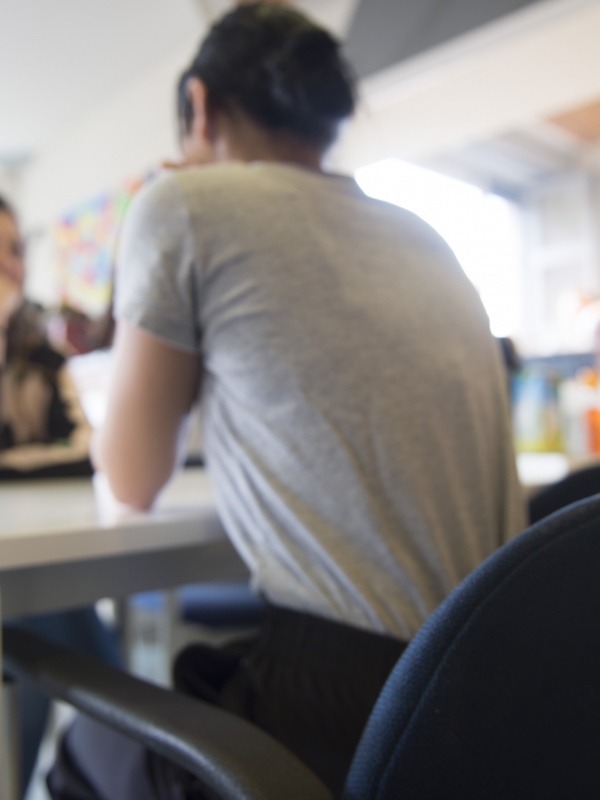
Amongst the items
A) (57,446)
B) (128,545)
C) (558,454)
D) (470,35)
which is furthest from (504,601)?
(470,35)

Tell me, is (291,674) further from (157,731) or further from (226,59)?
(226,59)

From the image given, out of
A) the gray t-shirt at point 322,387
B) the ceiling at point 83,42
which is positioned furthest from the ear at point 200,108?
the ceiling at point 83,42

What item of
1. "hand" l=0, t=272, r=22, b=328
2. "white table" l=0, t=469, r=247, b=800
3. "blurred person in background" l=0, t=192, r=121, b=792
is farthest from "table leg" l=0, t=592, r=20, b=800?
"hand" l=0, t=272, r=22, b=328

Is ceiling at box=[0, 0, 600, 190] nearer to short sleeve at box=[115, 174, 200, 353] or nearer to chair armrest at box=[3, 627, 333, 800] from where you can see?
short sleeve at box=[115, 174, 200, 353]

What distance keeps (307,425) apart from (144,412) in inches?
6.3

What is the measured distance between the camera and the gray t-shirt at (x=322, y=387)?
65 cm

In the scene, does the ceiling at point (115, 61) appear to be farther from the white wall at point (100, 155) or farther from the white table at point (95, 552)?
the white table at point (95, 552)

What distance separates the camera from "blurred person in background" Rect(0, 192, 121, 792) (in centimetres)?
114

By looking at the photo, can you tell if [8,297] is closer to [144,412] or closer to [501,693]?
[144,412]

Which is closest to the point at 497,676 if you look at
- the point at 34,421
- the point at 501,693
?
the point at 501,693

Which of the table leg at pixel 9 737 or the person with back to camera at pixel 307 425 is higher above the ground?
the person with back to camera at pixel 307 425

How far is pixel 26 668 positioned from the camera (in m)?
0.61

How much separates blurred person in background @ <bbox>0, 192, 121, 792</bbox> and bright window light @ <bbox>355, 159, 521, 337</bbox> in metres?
2.10

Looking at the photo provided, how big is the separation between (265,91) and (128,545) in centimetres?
47
